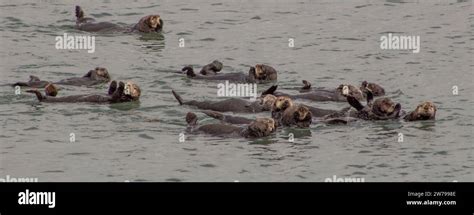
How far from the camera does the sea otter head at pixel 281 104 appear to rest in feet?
64.4

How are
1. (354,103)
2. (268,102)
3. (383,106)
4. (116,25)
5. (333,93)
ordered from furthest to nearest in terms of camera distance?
(116,25), (333,93), (268,102), (383,106), (354,103)

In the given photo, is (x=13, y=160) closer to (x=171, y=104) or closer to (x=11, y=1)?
(x=171, y=104)

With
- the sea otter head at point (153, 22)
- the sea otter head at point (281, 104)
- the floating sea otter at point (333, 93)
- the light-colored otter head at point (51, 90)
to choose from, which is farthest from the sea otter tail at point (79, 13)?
the sea otter head at point (281, 104)

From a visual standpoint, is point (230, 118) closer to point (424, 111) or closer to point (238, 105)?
point (238, 105)

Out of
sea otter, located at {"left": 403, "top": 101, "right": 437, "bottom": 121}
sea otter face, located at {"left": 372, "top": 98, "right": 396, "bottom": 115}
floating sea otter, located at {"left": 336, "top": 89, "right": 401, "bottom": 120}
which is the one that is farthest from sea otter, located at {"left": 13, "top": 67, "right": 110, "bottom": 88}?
sea otter, located at {"left": 403, "top": 101, "right": 437, "bottom": 121}

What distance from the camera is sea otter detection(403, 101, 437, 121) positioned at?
19.8m

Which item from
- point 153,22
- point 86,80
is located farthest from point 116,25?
point 86,80

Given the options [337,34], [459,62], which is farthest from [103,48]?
[459,62]

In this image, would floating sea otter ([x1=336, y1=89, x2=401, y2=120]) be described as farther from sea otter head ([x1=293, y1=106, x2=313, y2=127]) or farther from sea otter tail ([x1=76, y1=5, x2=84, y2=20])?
sea otter tail ([x1=76, y1=5, x2=84, y2=20])

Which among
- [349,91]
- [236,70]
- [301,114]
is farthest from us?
[236,70]

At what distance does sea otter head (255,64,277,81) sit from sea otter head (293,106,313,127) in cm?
334

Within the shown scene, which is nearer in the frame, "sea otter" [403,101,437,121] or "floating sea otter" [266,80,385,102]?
"sea otter" [403,101,437,121]

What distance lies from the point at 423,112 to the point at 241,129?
2721mm

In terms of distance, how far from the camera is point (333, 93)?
21.6 metres
